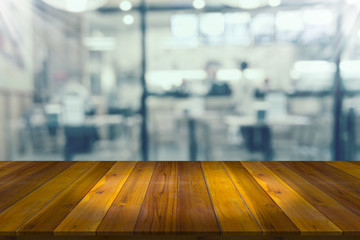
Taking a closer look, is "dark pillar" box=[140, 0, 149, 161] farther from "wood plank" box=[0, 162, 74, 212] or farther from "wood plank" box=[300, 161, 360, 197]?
"wood plank" box=[300, 161, 360, 197]

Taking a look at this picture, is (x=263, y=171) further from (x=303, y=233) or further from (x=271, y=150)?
(x=303, y=233)

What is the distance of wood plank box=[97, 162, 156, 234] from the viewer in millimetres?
1254

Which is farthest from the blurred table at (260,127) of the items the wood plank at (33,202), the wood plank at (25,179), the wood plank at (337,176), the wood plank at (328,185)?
the wood plank at (25,179)

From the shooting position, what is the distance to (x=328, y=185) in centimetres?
186

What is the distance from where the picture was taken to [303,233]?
1218mm

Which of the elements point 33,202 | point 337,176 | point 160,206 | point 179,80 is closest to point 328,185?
point 337,176

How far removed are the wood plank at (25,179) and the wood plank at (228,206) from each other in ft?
3.64

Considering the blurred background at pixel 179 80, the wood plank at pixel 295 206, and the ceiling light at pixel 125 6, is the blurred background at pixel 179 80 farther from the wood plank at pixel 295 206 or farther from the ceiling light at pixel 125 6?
the wood plank at pixel 295 206

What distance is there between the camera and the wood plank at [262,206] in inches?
49.4

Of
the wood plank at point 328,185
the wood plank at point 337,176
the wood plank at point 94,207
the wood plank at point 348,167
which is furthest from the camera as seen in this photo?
the wood plank at point 348,167

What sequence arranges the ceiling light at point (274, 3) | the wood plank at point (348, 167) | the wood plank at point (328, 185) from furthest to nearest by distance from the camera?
the ceiling light at point (274, 3) → the wood plank at point (348, 167) → the wood plank at point (328, 185)

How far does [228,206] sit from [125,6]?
1958mm

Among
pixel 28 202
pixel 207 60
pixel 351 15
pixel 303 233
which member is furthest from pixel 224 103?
pixel 28 202

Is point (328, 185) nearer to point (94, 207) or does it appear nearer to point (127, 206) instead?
point (127, 206)
